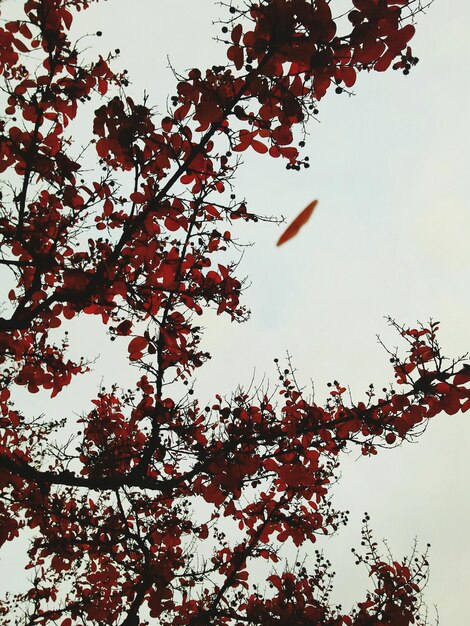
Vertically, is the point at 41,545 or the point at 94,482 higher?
the point at 94,482

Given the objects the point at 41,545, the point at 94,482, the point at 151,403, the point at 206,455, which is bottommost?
the point at 41,545

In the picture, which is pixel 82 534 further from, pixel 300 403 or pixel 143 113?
pixel 143 113

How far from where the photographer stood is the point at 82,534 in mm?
6363

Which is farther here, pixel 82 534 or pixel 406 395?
pixel 82 534

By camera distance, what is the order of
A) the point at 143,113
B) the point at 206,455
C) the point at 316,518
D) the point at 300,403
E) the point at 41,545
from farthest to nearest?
1. the point at 316,518
2. the point at 41,545
3. the point at 300,403
4. the point at 206,455
5. the point at 143,113

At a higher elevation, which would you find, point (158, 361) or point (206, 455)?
point (158, 361)

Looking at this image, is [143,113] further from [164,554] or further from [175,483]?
[164,554]

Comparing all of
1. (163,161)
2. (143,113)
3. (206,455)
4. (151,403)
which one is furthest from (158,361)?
(143,113)

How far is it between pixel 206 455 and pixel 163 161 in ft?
10.7

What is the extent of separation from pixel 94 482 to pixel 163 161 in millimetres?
3706

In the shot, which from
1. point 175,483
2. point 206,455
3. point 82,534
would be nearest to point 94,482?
point 175,483

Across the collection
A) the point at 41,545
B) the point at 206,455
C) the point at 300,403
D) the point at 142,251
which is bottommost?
the point at 41,545

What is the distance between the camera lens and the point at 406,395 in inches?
182

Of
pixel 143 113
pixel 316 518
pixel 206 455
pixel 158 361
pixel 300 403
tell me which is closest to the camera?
pixel 143 113
